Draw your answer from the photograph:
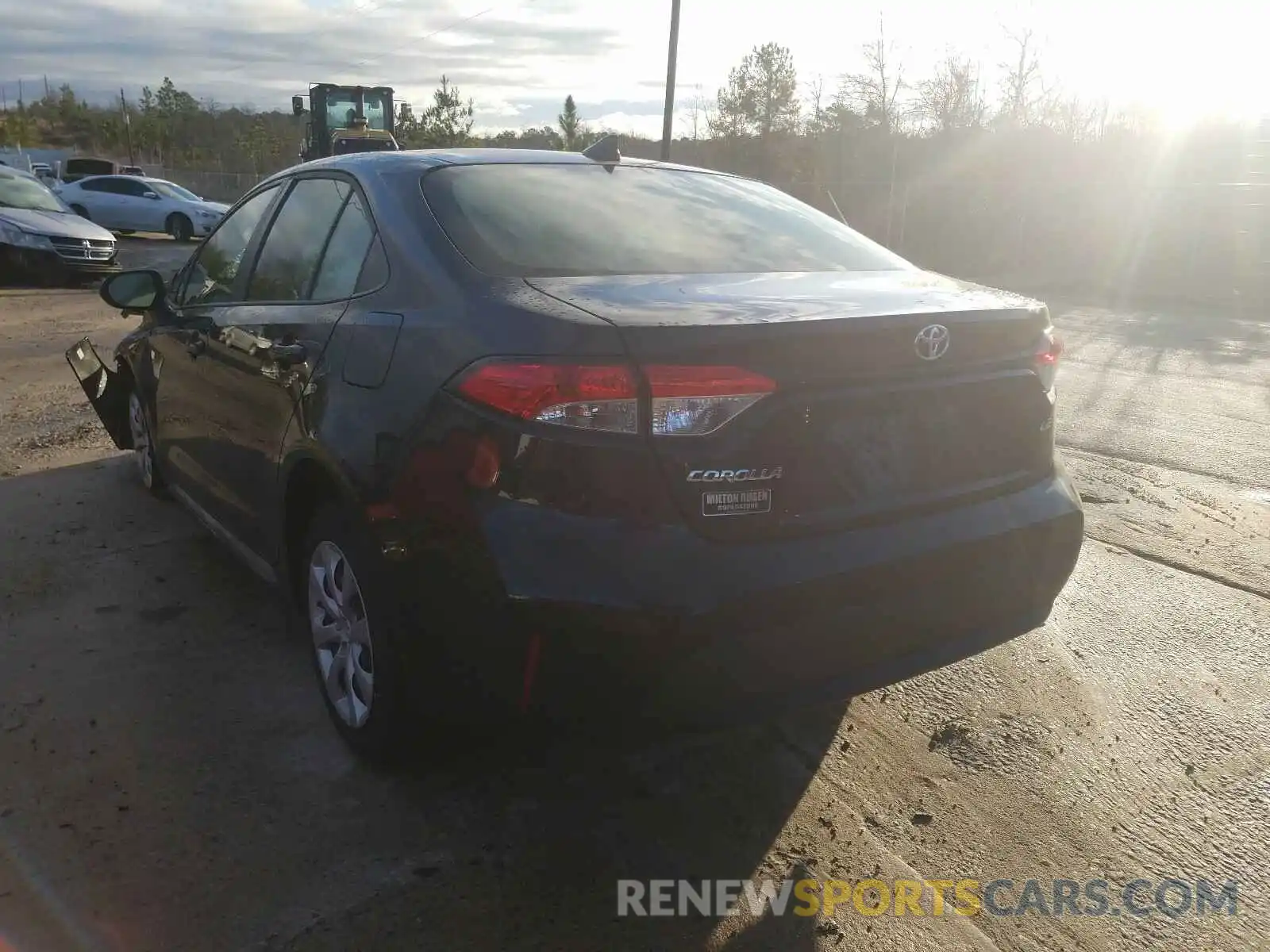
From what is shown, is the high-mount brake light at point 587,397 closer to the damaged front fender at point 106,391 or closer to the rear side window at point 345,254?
the rear side window at point 345,254

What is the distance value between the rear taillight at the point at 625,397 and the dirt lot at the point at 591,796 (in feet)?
2.69

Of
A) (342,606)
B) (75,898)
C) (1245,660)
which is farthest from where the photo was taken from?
(1245,660)

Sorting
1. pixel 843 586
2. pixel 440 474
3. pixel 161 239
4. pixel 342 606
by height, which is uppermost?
pixel 440 474

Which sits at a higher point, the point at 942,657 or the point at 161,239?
the point at 942,657

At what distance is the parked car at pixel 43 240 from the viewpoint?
14258mm

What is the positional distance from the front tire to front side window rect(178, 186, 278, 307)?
0.85 metres

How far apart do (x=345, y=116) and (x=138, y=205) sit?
17.5 ft

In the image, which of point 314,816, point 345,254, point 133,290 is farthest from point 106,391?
point 314,816

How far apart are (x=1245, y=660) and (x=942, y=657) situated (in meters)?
1.76

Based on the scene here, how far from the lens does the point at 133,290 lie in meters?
4.55

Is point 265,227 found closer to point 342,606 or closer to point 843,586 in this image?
point 342,606

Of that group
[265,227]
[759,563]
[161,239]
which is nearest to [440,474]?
[759,563]

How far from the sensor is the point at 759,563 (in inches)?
88.8

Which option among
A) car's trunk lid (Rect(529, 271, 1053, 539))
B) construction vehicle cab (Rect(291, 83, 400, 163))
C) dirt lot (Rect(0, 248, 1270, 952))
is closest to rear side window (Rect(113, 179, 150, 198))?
construction vehicle cab (Rect(291, 83, 400, 163))
